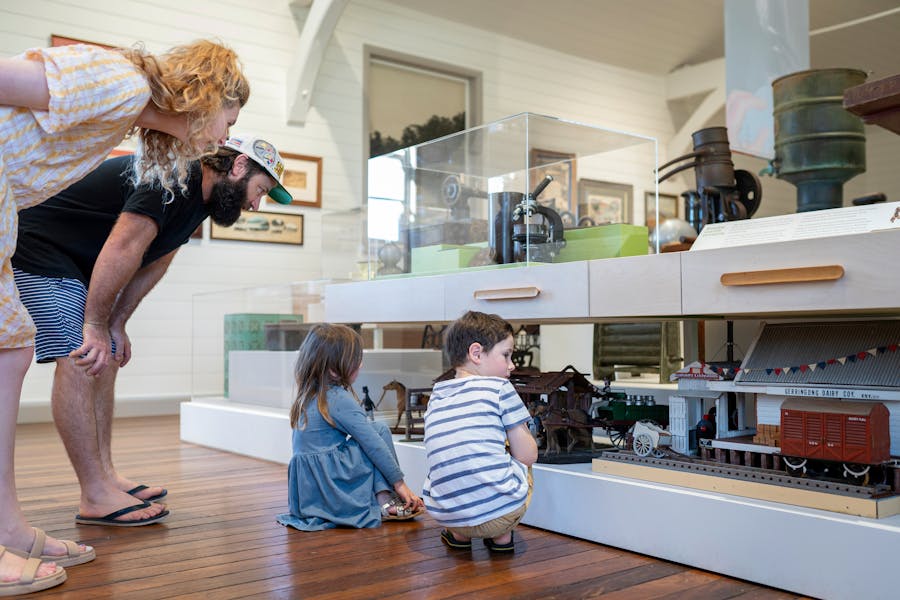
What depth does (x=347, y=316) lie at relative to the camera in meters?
3.55

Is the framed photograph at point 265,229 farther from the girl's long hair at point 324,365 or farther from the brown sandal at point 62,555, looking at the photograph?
the brown sandal at point 62,555

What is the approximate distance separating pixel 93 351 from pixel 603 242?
5.44 feet

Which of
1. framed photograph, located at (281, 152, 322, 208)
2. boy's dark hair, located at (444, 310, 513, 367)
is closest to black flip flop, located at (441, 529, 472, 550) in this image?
boy's dark hair, located at (444, 310, 513, 367)

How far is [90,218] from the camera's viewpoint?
8.22ft

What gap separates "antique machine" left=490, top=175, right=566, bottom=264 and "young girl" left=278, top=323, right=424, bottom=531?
2.14 ft

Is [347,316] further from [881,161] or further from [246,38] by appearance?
[881,161]

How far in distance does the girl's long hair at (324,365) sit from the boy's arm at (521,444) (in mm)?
656

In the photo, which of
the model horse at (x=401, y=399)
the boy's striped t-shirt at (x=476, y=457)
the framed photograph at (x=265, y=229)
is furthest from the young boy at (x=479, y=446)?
the framed photograph at (x=265, y=229)

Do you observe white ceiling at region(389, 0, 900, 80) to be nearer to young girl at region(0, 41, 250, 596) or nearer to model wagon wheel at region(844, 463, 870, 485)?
young girl at region(0, 41, 250, 596)

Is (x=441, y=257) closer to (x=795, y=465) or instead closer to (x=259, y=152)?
(x=259, y=152)

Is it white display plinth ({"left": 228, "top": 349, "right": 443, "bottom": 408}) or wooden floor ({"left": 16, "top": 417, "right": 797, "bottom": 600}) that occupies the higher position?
white display plinth ({"left": 228, "top": 349, "right": 443, "bottom": 408})

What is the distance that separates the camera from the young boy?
211 centimetres

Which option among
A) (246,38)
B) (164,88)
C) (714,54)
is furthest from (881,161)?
(164,88)

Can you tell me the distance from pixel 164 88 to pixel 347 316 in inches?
74.7
